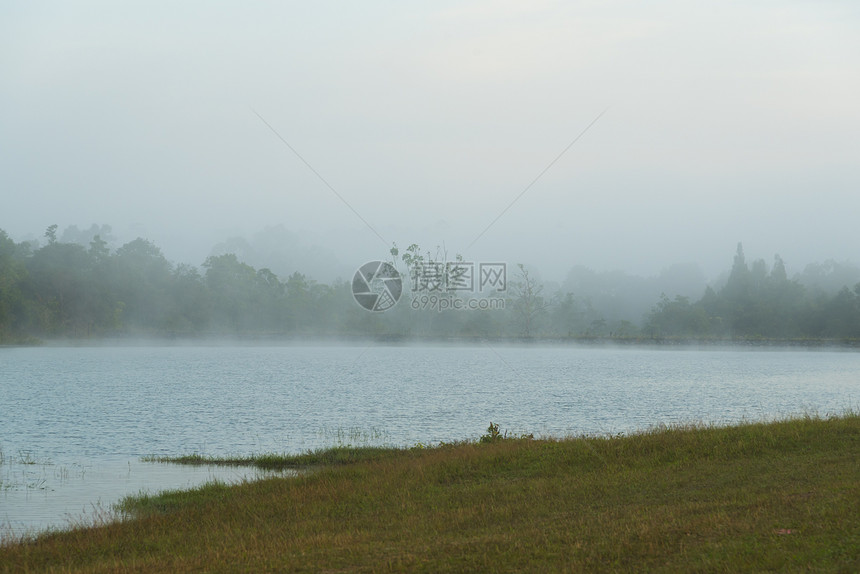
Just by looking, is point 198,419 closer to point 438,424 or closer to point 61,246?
point 438,424

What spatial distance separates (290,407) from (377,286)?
224 feet

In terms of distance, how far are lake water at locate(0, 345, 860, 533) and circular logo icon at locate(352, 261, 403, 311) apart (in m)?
18.2

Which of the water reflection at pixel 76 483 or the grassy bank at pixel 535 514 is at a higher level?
the grassy bank at pixel 535 514

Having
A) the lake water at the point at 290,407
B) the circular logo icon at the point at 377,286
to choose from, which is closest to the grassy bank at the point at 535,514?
the lake water at the point at 290,407

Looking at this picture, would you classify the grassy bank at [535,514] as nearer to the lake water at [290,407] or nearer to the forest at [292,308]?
the lake water at [290,407]

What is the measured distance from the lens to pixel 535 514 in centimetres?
1332

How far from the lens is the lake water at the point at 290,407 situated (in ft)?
73.3

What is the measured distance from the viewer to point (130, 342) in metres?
126

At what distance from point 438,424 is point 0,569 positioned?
2204 cm

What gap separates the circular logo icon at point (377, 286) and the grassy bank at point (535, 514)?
69.4 meters

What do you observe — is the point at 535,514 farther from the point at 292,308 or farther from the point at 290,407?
the point at 292,308

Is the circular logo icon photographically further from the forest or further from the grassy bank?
the grassy bank

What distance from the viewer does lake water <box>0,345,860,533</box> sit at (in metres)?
22.3

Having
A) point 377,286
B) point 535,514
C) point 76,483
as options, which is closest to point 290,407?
point 76,483
